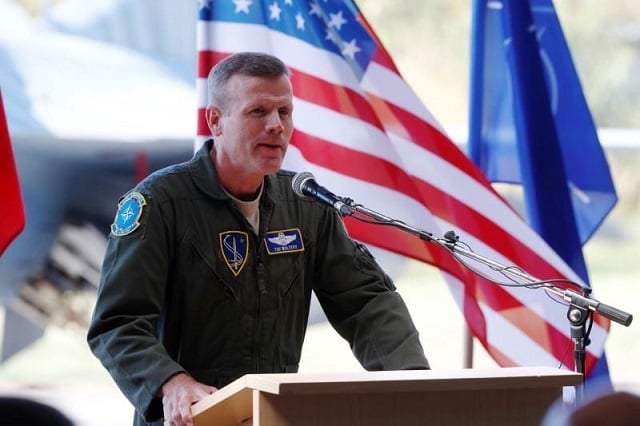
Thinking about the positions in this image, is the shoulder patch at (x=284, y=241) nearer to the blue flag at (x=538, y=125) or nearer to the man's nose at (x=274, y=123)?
the man's nose at (x=274, y=123)

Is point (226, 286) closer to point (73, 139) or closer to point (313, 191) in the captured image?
point (313, 191)

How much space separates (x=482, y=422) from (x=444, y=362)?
31.8ft

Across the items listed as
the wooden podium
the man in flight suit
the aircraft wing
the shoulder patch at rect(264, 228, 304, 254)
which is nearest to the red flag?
the man in flight suit

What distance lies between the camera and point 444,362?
11.8 meters

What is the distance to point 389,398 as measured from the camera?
210 cm

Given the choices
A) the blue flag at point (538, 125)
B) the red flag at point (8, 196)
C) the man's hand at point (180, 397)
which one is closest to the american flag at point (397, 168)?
the blue flag at point (538, 125)

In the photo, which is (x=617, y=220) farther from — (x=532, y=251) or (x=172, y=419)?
(x=172, y=419)

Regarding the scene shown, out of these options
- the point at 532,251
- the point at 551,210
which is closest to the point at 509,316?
the point at 532,251

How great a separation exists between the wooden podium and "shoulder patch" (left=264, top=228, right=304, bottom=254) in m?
0.62

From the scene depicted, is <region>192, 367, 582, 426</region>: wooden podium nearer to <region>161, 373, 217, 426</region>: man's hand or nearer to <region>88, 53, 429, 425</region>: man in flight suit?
<region>161, 373, 217, 426</region>: man's hand

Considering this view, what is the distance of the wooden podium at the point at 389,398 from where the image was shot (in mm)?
2010

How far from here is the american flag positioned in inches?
152

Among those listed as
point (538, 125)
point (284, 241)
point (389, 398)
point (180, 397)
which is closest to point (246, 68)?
point (284, 241)

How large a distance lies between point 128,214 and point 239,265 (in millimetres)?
292
